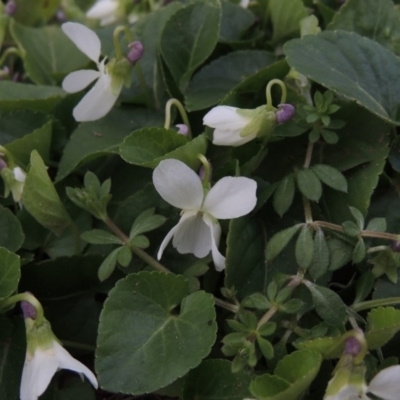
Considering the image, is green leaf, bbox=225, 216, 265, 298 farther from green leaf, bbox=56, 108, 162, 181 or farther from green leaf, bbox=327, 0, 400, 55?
green leaf, bbox=327, 0, 400, 55

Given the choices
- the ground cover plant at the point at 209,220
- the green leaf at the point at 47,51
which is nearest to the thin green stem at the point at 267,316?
the ground cover plant at the point at 209,220

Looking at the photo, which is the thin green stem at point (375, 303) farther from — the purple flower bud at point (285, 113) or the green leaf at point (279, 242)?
the purple flower bud at point (285, 113)

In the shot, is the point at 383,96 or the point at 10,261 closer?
the point at 10,261

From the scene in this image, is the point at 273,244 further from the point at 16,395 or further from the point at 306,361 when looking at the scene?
the point at 16,395

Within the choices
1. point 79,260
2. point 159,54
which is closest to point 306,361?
point 79,260

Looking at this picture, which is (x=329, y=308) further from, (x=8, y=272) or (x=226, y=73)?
(x=226, y=73)

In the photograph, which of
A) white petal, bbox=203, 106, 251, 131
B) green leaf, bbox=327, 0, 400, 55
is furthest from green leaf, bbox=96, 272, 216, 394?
green leaf, bbox=327, 0, 400, 55
